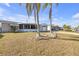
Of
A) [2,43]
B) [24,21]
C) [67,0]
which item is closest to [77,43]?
[67,0]

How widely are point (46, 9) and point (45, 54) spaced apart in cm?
64

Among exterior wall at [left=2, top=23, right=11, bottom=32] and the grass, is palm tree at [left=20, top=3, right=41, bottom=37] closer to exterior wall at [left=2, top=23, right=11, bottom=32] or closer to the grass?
the grass

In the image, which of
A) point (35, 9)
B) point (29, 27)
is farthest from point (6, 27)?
point (35, 9)

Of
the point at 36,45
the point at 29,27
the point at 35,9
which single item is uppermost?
the point at 35,9

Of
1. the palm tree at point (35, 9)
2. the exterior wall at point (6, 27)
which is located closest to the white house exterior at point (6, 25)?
the exterior wall at point (6, 27)

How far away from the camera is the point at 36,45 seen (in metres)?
2.78

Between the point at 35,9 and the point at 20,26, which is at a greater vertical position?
the point at 35,9

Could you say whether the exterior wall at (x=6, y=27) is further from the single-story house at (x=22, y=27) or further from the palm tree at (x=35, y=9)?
the palm tree at (x=35, y=9)

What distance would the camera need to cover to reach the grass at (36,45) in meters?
2.74

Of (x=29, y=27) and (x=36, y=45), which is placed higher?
(x=29, y=27)

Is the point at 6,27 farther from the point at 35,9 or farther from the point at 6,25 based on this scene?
the point at 35,9

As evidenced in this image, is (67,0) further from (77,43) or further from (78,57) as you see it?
(78,57)

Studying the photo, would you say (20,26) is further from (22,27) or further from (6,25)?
(6,25)

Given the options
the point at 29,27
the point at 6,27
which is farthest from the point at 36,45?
the point at 6,27
